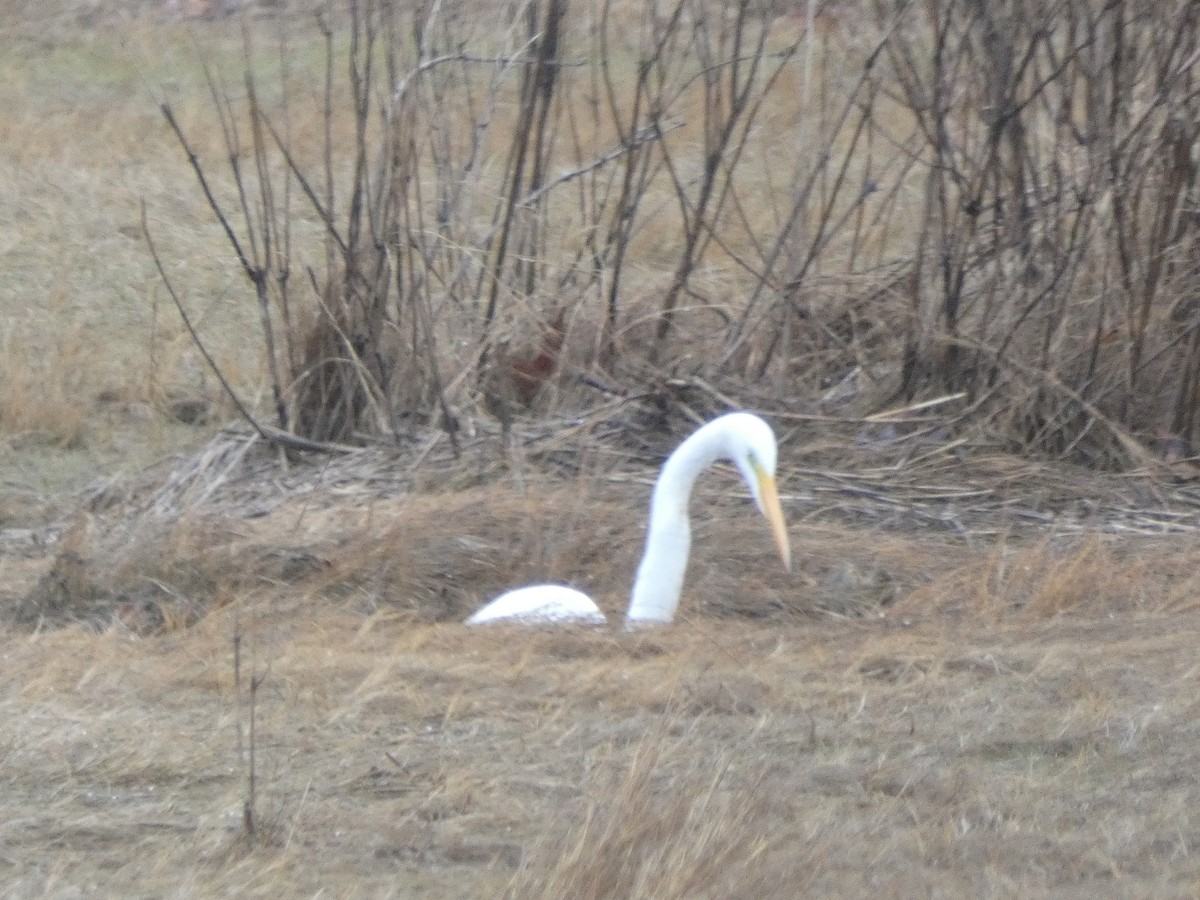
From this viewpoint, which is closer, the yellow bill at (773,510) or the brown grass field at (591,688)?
the brown grass field at (591,688)

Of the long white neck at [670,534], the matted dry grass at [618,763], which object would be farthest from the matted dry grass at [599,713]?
the long white neck at [670,534]

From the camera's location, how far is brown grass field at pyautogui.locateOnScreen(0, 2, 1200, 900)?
9.90ft

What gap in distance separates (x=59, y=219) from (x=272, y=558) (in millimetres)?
7151

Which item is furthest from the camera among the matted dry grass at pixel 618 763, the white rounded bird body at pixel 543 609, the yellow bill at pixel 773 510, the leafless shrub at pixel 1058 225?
the leafless shrub at pixel 1058 225

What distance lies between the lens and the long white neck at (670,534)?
16.1 feet

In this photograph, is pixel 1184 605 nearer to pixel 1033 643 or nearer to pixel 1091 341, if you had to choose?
pixel 1033 643

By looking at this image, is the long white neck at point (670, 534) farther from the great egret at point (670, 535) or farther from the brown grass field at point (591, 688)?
the brown grass field at point (591, 688)

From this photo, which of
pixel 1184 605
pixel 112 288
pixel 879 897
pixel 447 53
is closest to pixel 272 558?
pixel 447 53

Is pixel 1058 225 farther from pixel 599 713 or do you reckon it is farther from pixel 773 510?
pixel 599 713

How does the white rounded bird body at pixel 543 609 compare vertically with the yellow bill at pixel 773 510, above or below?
below

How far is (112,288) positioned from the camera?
1091 cm

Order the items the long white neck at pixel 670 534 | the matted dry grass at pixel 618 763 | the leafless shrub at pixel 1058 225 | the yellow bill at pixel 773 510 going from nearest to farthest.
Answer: the matted dry grass at pixel 618 763 → the yellow bill at pixel 773 510 → the long white neck at pixel 670 534 → the leafless shrub at pixel 1058 225

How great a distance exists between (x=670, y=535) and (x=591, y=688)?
3.43 feet

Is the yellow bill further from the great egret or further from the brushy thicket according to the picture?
the brushy thicket
